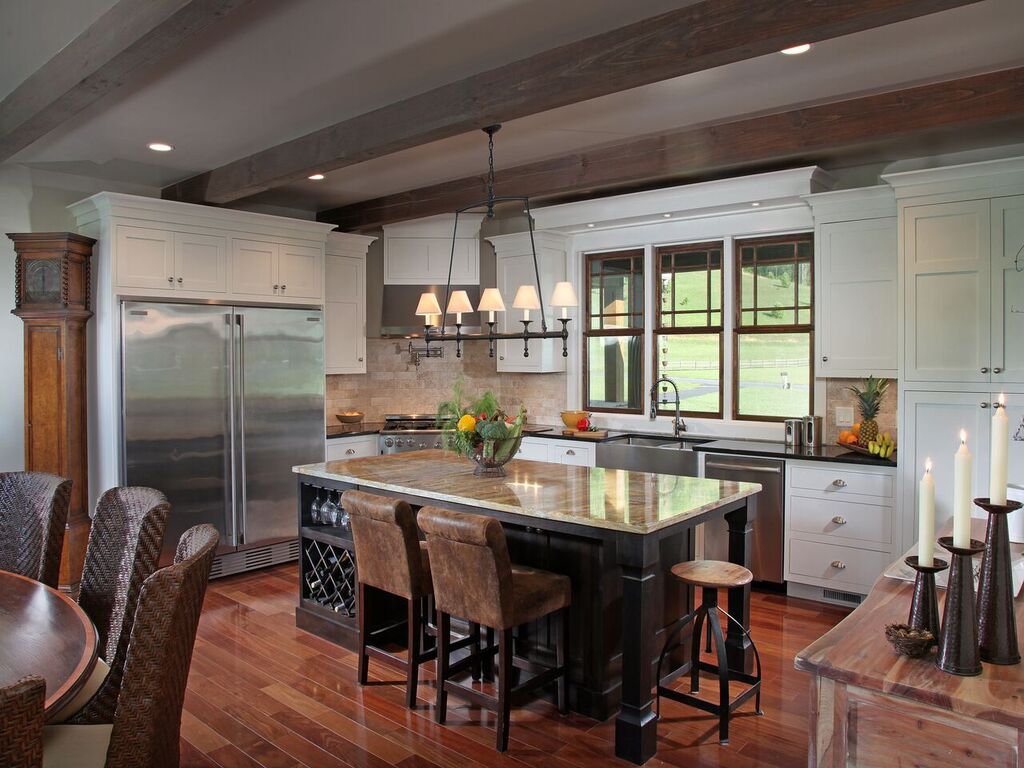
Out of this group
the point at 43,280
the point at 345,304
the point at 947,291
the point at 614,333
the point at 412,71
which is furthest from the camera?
the point at 345,304

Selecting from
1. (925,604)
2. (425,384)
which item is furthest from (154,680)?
(425,384)

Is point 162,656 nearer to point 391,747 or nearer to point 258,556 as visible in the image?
point 391,747

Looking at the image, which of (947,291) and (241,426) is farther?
(241,426)

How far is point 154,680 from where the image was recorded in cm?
180

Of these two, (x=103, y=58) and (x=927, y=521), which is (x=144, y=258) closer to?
(x=103, y=58)

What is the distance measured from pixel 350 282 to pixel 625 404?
8.34 ft

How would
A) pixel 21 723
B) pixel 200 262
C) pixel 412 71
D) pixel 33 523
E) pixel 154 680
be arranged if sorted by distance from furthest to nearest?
1. pixel 200 262
2. pixel 412 71
3. pixel 33 523
4. pixel 154 680
5. pixel 21 723

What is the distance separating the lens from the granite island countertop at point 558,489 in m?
2.95

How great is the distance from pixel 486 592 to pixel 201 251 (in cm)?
360

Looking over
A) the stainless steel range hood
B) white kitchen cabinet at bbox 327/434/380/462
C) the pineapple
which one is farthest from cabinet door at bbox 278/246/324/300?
the pineapple

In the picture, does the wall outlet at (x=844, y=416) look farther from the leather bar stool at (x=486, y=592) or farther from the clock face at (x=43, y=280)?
the clock face at (x=43, y=280)

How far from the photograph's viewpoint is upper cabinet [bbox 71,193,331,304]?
4871 millimetres

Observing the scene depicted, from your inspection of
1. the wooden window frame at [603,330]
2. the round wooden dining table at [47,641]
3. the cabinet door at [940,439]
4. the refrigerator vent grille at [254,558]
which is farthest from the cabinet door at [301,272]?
the cabinet door at [940,439]

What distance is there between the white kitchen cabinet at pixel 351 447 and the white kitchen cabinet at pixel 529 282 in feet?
4.23
